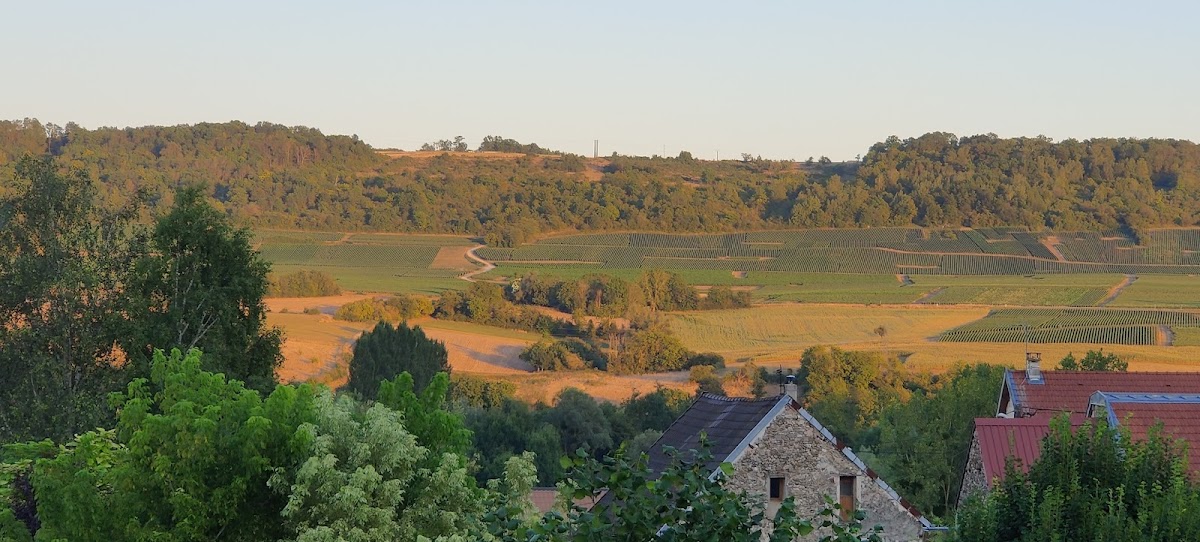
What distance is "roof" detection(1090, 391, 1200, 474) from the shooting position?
17.0m

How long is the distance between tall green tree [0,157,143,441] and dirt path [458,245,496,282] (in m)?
86.3

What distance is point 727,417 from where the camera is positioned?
18.0 metres

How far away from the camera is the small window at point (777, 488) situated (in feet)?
56.1

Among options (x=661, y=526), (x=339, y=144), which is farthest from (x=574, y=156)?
(x=661, y=526)

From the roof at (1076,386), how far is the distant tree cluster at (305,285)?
8351 centimetres

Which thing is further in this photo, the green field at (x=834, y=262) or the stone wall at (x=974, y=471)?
the green field at (x=834, y=262)

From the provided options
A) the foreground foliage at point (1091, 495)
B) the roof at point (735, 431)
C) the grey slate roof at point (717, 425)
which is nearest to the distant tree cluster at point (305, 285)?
the grey slate roof at point (717, 425)

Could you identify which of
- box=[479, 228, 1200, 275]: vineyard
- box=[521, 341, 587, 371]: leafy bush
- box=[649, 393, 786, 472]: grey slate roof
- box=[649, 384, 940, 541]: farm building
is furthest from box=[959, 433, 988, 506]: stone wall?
box=[479, 228, 1200, 275]: vineyard

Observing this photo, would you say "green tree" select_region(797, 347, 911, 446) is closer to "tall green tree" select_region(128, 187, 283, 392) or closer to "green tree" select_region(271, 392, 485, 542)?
"tall green tree" select_region(128, 187, 283, 392)

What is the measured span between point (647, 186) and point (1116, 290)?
6454 cm

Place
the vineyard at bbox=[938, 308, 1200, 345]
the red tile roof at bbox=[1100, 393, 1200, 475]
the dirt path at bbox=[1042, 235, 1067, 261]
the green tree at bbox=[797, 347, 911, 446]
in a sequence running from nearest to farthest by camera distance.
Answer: the red tile roof at bbox=[1100, 393, 1200, 475] < the green tree at bbox=[797, 347, 911, 446] < the vineyard at bbox=[938, 308, 1200, 345] < the dirt path at bbox=[1042, 235, 1067, 261]

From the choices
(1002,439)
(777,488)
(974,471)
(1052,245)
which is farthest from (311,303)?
(777,488)

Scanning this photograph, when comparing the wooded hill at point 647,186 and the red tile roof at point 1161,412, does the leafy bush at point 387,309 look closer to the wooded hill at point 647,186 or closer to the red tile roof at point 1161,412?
the wooded hill at point 647,186

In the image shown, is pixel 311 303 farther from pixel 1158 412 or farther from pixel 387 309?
pixel 1158 412
